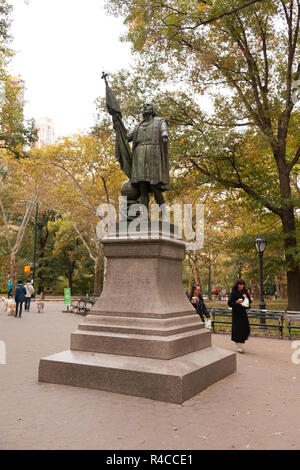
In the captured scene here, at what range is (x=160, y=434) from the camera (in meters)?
3.88

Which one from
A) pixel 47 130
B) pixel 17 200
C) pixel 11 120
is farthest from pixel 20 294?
pixel 47 130

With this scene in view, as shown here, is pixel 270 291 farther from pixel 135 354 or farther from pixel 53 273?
pixel 135 354

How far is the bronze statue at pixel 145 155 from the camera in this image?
7.10 meters

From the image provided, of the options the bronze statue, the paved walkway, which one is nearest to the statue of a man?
the bronze statue

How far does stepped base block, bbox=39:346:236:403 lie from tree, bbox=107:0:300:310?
1075cm

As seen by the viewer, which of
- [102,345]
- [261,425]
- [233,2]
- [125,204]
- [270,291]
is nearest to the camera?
[261,425]

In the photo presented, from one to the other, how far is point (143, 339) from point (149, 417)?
1.46 meters

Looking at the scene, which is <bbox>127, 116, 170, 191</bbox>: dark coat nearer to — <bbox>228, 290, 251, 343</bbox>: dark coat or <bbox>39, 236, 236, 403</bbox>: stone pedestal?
<bbox>39, 236, 236, 403</bbox>: stone pedestal

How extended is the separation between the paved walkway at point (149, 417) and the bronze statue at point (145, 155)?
370 centimetres

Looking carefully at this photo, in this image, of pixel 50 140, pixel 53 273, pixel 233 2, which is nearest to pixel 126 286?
pixel 233 2

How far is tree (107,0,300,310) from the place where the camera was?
1592 centimetres

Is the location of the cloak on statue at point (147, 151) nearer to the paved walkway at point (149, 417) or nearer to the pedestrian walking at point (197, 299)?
the pedestrian walking at point (197, 299)
